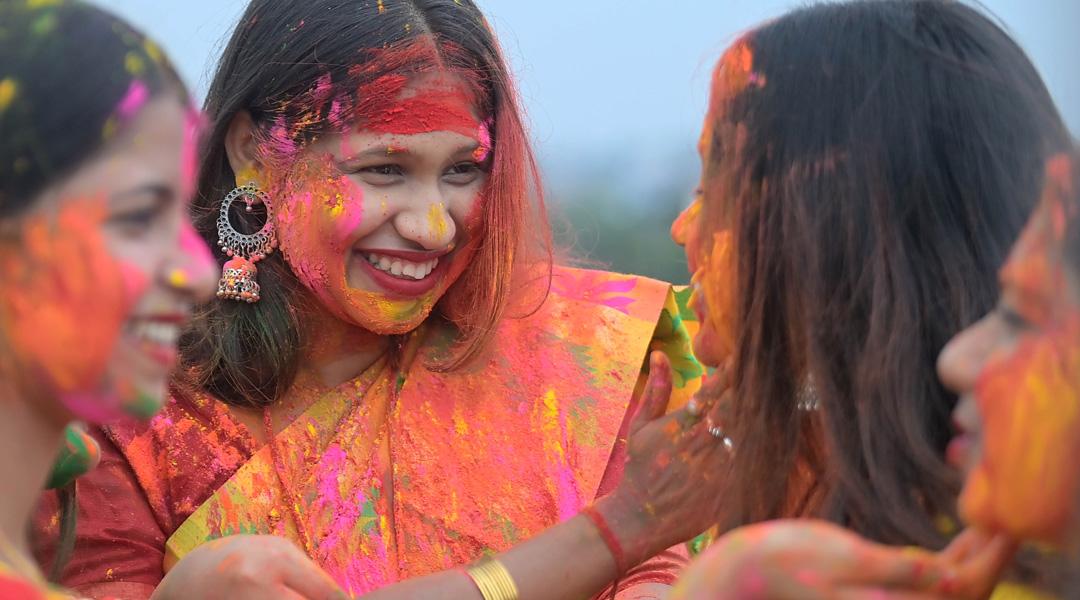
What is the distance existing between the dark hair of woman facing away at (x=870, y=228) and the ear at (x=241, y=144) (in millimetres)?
1264

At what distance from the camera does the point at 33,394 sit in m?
1.59

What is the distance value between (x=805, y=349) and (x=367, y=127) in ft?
3.97

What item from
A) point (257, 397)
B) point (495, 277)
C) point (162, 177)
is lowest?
point (257, 397)

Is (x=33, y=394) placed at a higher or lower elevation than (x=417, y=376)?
higher

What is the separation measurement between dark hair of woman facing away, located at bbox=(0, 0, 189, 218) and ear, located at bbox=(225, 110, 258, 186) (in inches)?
54.7

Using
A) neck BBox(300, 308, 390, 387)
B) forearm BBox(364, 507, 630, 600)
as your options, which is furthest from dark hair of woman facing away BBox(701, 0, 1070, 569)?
neck BBox(300, 308, 390, 387)

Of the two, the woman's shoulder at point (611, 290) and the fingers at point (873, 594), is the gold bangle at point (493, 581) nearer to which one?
the woman's shoulder at point (611, 290)

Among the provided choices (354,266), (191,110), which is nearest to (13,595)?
(191,110)

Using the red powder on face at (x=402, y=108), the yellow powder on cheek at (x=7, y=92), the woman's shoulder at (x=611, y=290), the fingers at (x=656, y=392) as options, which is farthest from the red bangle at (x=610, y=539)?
the yellow powder on cheek at (x=7, y=92)

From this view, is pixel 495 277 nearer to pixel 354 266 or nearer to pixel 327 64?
pixel 354 266

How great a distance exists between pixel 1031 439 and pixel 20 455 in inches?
43.0

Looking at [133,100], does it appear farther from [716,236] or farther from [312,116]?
[312,116]

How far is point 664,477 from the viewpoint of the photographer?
248 centimetres

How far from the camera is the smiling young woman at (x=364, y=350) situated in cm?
287
